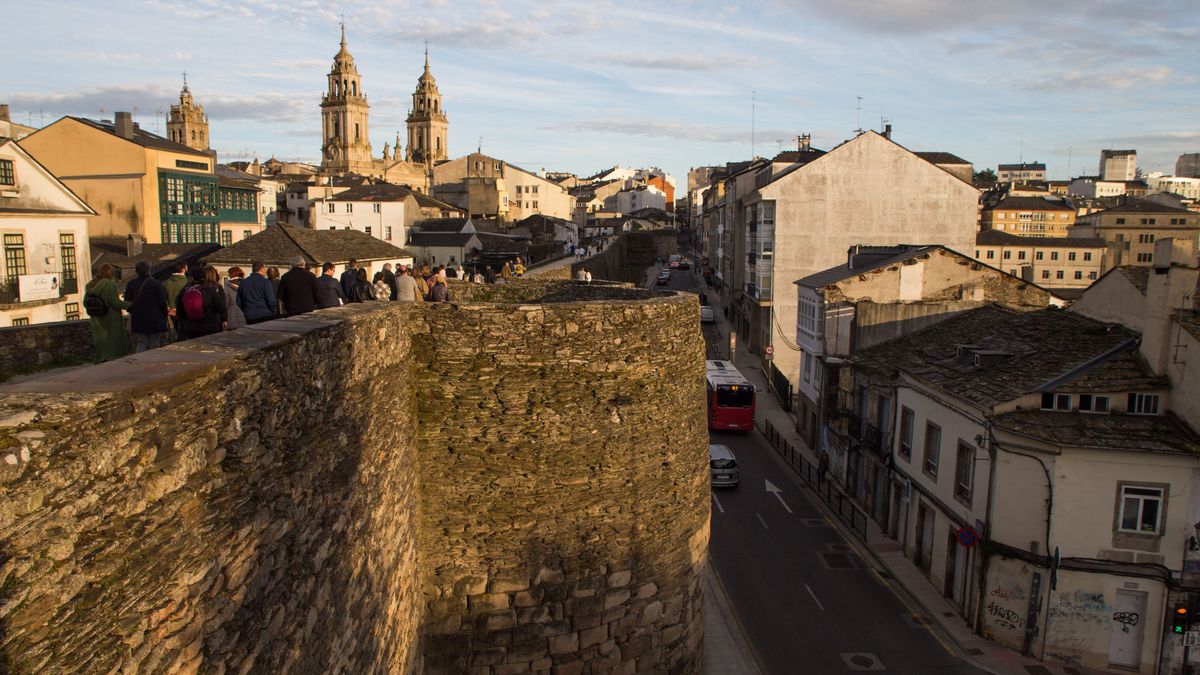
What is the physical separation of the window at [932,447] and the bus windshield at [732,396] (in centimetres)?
1261

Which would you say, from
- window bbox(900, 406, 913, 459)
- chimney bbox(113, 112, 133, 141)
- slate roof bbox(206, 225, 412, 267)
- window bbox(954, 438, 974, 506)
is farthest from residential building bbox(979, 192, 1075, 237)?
chimney bbox(113, 112, 133, 141)

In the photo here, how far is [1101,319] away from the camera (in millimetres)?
21703

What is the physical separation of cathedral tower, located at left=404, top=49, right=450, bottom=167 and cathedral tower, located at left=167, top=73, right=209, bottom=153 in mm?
37172

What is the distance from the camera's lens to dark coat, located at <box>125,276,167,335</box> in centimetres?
968

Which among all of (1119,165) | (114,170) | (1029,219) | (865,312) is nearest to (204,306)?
(865,312)

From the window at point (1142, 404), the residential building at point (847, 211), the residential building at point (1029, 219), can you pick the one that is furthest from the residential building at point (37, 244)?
the residential building at point (1029, 219)

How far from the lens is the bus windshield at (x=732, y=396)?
110 ft

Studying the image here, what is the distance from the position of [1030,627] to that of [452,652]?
13210mm

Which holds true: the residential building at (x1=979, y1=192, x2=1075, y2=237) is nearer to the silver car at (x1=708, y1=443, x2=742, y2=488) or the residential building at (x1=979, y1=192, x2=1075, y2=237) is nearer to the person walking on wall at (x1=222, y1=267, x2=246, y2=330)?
the silver car at (x1=708, y1=443, x2=742, y2=488)

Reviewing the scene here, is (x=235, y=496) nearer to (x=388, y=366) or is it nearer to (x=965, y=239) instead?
(x=388, y=366)

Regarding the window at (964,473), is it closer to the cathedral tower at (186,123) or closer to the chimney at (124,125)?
the chimney at (124,125)

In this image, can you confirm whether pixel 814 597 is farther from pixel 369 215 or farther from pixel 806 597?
pixel 369 215

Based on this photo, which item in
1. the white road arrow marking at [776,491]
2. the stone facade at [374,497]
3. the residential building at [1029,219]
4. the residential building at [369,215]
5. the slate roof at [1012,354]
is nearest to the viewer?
the stone facade at [374,497]

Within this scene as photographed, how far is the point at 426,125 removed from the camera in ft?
500
